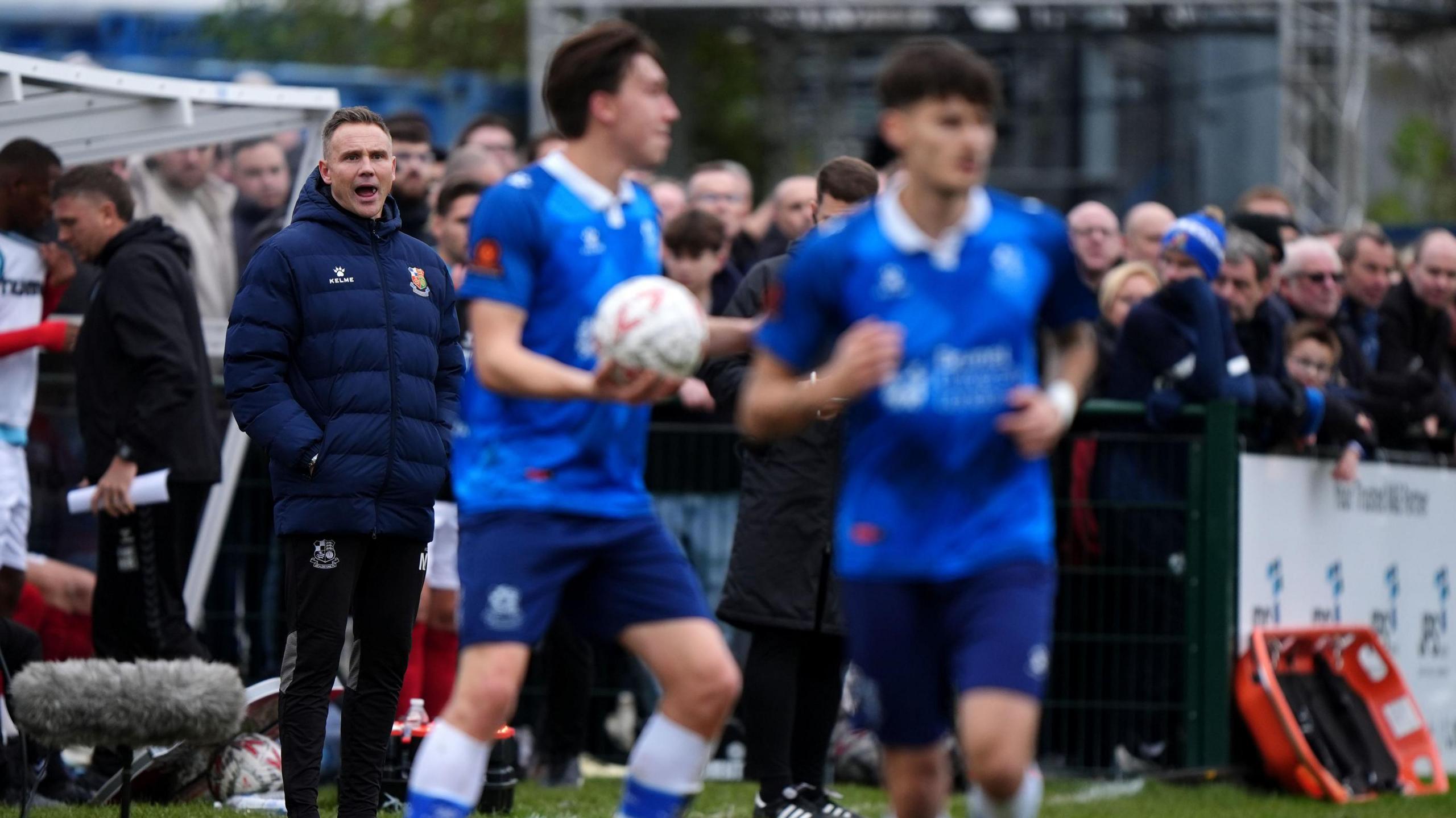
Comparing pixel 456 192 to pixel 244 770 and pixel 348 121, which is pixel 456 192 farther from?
pixel 244 770

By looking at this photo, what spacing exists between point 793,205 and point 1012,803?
643cm

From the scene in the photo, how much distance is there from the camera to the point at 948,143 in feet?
16.5

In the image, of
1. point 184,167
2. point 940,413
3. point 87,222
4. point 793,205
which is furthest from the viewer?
point 793,205

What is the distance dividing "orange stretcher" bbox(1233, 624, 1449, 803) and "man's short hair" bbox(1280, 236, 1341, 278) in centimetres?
189

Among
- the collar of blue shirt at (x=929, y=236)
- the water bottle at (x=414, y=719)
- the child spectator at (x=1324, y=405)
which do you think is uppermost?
the collar of blue shirt at (x=929, y=236)

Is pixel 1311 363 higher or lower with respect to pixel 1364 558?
higher

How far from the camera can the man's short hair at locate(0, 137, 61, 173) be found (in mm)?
8984

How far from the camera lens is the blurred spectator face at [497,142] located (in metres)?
11.8

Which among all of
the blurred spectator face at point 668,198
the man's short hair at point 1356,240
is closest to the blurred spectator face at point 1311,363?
the man's short hair at point 1356,240

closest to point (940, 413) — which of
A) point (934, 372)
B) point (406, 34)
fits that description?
point (934, 372)

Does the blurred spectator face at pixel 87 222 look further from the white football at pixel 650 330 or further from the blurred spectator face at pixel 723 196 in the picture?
the white football at pixel 650 330

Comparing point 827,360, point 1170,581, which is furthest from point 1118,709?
point 827,360

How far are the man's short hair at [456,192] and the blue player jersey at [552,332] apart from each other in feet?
12.8

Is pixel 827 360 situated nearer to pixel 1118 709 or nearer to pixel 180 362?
pixel 180 362
